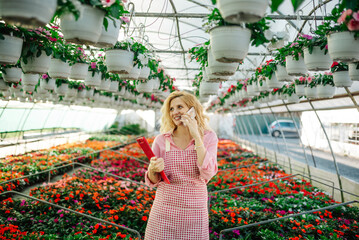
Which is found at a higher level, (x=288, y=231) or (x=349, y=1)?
(x=349, y=1)

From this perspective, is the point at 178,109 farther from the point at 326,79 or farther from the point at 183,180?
the point at 326,79

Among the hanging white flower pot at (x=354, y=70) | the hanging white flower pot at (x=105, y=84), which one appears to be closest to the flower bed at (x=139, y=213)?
the hanging white flower pot at (x=105, y=84)

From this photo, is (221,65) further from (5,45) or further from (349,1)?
(5,45)

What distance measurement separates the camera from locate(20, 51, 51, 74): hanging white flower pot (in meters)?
2.04

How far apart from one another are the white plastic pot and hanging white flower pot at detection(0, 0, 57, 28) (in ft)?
1.10

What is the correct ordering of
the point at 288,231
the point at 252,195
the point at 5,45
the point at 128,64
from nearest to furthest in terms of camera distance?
the point at 5,45
the point at 128,64
the point at 288,231
the point at 252,195

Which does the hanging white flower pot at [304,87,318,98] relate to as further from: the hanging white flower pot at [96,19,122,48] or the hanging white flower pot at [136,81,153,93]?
the hanging white flower pot at [96,19,122,48]

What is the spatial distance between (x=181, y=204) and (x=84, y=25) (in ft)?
4.08

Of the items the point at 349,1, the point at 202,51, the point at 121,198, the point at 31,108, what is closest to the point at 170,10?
the point at 202,51

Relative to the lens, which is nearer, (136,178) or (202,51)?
(202,51)

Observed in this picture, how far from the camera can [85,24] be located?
128 centimetres

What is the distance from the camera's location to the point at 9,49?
64.8 inches

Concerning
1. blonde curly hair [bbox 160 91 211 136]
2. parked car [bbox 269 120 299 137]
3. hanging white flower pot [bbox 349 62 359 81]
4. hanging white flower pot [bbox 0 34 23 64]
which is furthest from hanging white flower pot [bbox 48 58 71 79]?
parked car [bbox 269 120 299 137]

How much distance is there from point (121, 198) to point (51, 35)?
9.02 ft
